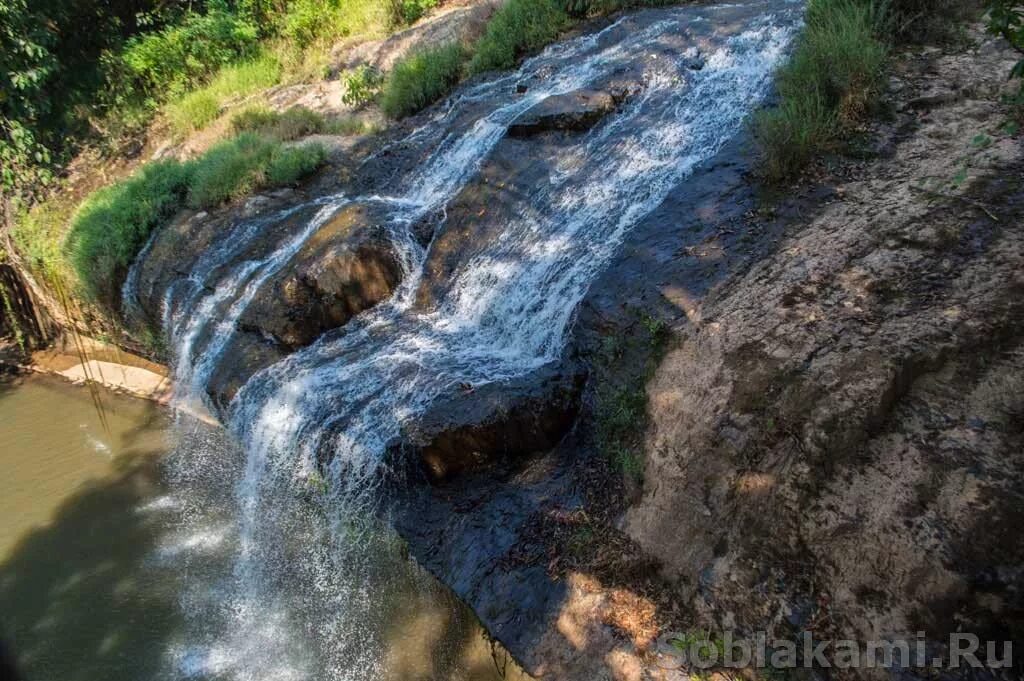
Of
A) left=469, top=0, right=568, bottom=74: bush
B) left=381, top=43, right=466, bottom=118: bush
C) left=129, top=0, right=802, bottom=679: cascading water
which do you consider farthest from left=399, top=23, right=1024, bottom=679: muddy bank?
left=381, top=43, right=466, bottom=118: bush

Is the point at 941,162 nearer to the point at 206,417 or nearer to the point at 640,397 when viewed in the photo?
the point at 640,397

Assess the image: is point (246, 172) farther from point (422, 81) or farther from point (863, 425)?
point (863, 425)

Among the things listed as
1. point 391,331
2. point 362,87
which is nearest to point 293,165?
point 362,87

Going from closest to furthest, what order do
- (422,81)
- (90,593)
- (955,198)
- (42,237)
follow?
1. (955,198)
2. (90,593)
3. (42,237)
4. (422,81)

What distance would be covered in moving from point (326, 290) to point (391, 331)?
35.1 inches

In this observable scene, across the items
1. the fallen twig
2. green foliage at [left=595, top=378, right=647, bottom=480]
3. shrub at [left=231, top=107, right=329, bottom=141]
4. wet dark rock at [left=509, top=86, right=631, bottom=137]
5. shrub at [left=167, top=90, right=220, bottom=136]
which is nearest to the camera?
the fallen twig

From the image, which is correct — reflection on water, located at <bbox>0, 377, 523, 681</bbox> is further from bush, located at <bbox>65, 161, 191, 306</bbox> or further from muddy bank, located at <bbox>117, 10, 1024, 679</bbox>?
bush, located at <bbox>65, 161, 191, 306</bbox>

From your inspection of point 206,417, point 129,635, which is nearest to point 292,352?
point 206,417

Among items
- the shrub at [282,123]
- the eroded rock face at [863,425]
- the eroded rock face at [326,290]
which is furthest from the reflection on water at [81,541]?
the shrub at [282,123]

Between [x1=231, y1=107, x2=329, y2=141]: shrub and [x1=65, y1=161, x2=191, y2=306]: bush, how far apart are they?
137cm

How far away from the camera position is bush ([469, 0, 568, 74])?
9.17 metres

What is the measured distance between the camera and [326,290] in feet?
20.5

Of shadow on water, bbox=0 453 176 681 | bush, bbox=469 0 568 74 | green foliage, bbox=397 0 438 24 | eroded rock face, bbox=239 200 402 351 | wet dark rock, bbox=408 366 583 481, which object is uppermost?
green foliage, bbox=397 0 438 24

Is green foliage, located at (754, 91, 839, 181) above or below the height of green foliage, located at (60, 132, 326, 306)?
above
